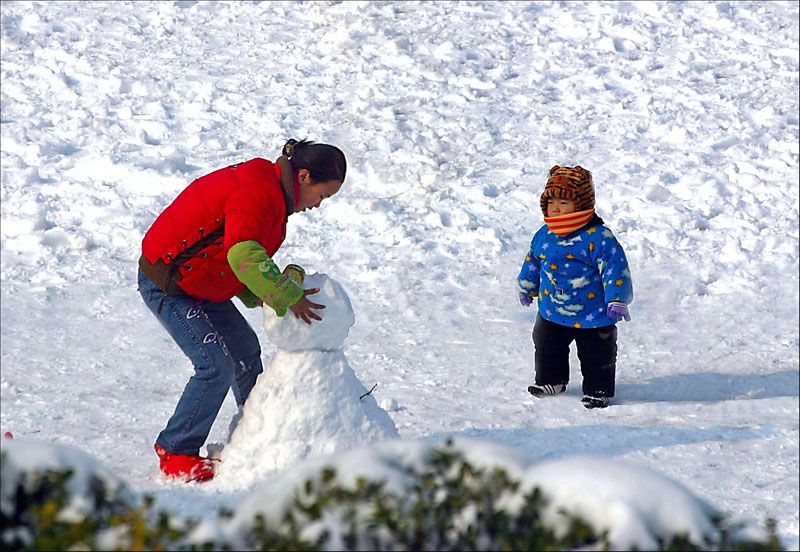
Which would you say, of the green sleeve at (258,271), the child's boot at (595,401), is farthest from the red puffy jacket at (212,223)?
the child's boot at (595,401)

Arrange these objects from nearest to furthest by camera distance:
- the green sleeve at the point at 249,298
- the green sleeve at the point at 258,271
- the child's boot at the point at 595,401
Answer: the green sleeve at the point at 258,271, the green sleeve at the point at 249,298, the child's boot at the point at 595,401

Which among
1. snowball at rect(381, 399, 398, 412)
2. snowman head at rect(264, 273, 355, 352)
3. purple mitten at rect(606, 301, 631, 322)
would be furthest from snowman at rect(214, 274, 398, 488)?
purple mitten at rect(606, 301, 631, 322)

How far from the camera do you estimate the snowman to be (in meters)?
3.83

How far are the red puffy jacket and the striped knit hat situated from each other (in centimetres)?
167

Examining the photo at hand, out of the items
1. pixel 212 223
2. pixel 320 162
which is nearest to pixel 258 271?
pixel 212 223

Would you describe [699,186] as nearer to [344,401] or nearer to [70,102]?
[344,401]

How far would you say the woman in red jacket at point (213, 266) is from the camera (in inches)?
147

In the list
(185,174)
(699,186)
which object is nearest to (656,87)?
(699,186)

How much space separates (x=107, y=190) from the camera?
7.93m

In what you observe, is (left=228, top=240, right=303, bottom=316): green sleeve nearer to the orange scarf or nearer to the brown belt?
the brown belt

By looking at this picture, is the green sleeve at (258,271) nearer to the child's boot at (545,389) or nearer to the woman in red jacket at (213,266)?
the woman in red jacket at (213,266)

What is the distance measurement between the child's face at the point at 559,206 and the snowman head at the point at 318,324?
61.7 inches

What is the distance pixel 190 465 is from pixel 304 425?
0.57 meters


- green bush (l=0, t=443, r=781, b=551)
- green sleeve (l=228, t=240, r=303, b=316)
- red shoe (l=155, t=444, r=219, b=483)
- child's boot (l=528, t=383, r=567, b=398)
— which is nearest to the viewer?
green bush (l=0, t=443, r=781, b=551)
